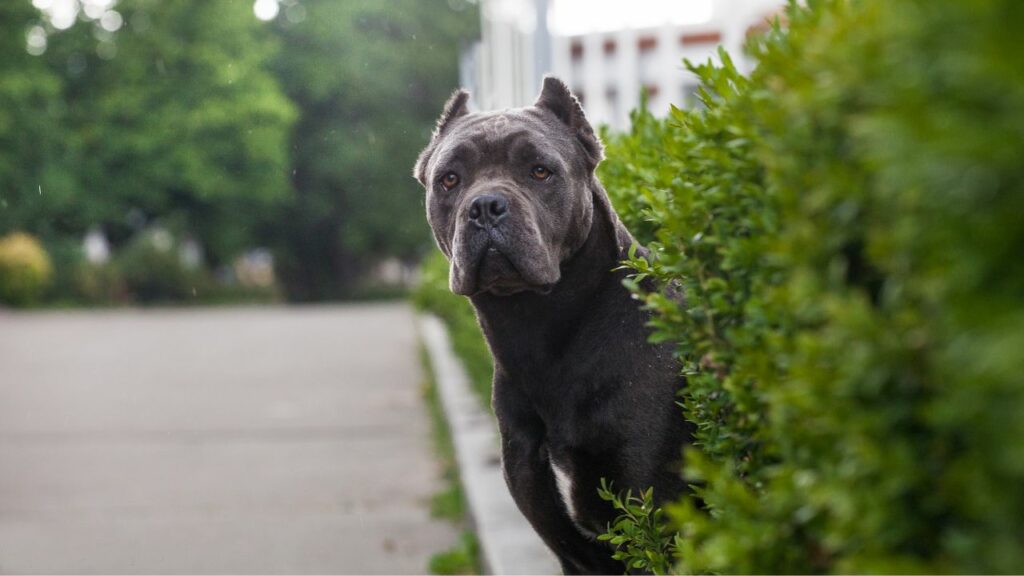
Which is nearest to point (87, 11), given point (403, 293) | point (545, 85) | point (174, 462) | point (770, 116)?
point (403, 293)

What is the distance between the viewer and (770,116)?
5.70ft

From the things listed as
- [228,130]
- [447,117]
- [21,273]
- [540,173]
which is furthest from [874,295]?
[228,130]

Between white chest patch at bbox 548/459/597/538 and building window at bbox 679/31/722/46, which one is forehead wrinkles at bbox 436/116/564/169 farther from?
building window at bbox 679/31/722/46

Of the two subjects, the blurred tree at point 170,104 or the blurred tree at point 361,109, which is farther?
the blurred tree at point 361,109

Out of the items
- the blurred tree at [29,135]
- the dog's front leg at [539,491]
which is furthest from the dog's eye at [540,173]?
the blurred tree at [29,135]

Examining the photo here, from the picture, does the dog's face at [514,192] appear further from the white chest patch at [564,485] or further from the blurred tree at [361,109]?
the blurred tree at [361,109]

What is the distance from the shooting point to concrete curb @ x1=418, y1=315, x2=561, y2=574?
14.1ft

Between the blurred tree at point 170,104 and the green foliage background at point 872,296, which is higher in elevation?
the green foliage background at point 872,296

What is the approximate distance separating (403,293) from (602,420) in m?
35.1

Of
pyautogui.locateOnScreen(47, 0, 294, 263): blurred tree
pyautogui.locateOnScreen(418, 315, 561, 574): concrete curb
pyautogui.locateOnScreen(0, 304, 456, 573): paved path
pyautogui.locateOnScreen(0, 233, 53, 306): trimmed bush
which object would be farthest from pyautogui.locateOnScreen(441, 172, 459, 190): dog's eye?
pyautogui.locateOnScreen(47, 0, 294, 263): blurred tree

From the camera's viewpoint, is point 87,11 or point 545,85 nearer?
point 545,85

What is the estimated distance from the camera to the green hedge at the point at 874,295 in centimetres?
120

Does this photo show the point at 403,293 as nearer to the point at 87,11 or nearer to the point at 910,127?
the point at 87,11

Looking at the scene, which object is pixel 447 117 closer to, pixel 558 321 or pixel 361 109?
pixel 558 321
